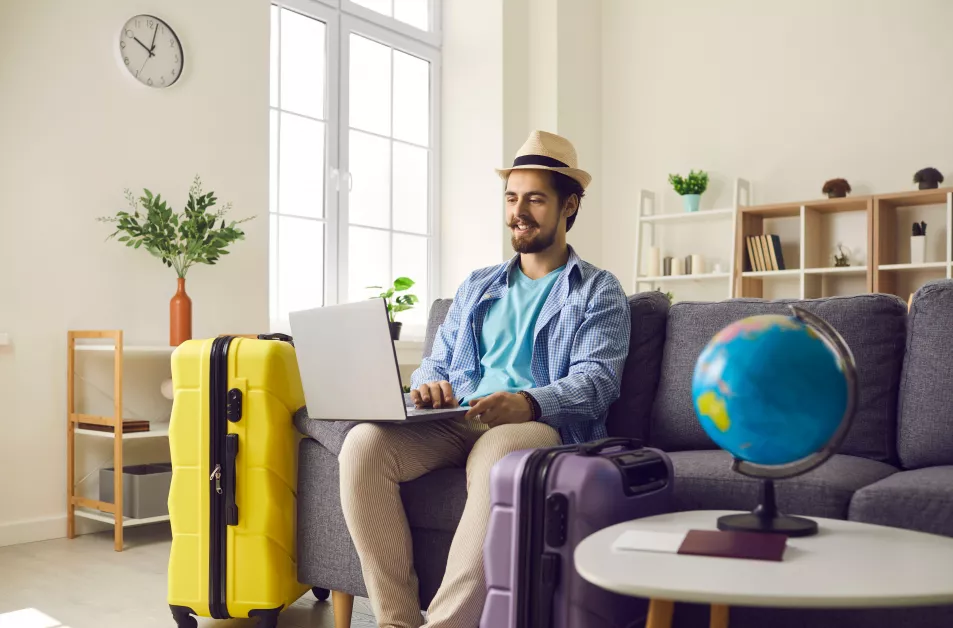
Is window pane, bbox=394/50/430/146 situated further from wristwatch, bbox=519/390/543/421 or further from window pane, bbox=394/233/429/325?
wristwatch, bbox=519/390/543/421

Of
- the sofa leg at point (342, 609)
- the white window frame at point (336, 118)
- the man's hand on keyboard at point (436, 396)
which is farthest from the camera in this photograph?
the white window frame at point (336, 118)

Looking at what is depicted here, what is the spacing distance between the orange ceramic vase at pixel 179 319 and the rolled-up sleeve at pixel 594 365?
2003mm

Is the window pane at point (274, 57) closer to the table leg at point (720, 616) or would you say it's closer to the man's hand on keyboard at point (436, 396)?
the man's hand on keyboard at point (436, 396)

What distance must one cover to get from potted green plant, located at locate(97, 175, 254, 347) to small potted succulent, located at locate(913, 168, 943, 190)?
10.8 ft

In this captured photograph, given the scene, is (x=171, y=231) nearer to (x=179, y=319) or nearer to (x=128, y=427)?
(x=179, y=319)

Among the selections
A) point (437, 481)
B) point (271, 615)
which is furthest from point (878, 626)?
point (271, 615)

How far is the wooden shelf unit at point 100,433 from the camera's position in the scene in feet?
10.5

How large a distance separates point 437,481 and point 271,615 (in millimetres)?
567

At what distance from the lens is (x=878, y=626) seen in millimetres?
1478

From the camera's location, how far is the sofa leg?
6.89ft

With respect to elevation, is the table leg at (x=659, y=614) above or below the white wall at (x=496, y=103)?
below

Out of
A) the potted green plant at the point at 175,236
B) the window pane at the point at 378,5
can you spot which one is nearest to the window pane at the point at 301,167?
the window pane at the point at 378,5

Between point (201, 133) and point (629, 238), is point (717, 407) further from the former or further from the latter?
point (629, 238)

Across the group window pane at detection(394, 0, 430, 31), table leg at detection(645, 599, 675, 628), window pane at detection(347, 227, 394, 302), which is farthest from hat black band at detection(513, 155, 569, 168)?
window pane at detection(394, 0, 430, 31)
